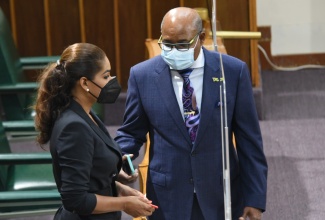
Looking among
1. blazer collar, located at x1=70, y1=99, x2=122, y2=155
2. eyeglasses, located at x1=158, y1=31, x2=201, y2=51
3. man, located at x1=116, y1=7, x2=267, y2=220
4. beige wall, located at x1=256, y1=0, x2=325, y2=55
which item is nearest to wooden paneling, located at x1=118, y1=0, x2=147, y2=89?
beige wall, located at x1=256, y1=0, x2=325, y2=55

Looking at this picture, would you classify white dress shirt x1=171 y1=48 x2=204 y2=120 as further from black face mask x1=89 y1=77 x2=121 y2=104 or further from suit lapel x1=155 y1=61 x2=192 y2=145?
black face mask x1=89 y1=77 x2=121 y2=104

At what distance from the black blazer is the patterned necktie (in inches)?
11.7

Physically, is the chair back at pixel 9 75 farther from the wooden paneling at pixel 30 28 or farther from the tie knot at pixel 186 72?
the tie knot at pixel 186 72

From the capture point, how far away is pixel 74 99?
8.41 ft

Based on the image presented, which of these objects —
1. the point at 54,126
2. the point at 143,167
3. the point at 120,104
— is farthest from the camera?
the point at 120,104

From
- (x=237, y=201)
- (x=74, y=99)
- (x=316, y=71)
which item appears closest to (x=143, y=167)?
(x=237, y=201)

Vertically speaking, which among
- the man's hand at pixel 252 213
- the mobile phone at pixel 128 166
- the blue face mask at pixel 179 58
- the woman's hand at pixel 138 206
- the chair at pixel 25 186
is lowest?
the chair at pixel 25 186

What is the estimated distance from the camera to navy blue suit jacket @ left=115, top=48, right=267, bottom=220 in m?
2.72

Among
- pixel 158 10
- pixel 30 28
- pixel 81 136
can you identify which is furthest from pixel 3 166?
pixel 158 10

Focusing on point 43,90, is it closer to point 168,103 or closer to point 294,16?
point 168,103

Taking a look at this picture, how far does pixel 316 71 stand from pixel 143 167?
3267 mm

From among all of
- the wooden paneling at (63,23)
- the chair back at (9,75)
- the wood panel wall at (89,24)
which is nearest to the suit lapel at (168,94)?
the chair back at (9,75)

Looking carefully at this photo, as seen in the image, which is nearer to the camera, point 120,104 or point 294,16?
point 120,104

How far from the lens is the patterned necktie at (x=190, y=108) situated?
2.72m
